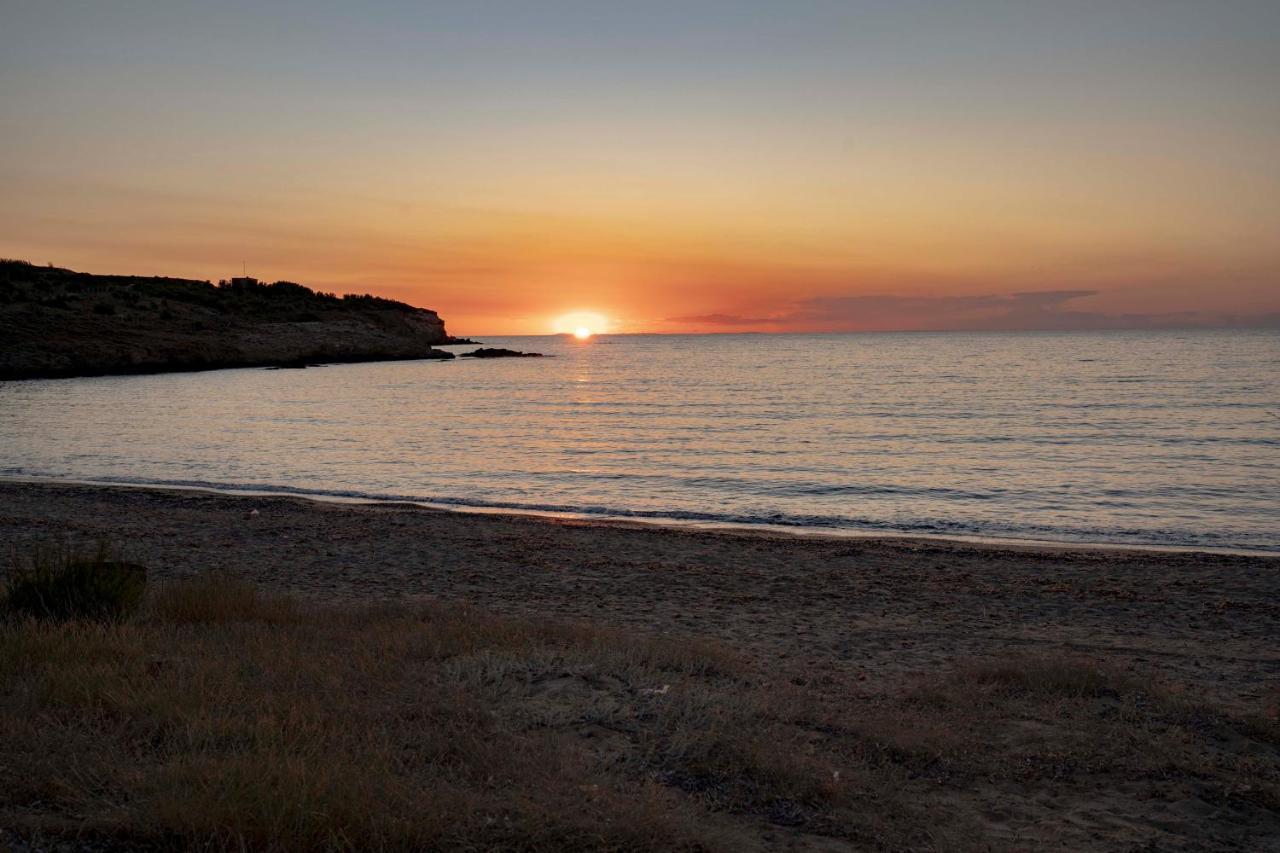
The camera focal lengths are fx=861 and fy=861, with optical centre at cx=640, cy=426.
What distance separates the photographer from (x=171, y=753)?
201 inches

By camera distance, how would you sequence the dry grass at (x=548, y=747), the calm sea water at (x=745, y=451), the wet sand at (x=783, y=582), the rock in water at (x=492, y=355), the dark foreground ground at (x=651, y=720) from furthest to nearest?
the rock in water at (x=492, y=355) < the calm sea water at (x=745, y=451) < the wet sand at (x=783, y=582) < the dark foreground ground at (x=651, y=720) < the dry grass at (x=548, y=747)

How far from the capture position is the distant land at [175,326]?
2638 inches

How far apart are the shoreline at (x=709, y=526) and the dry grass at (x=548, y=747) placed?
28.4 feet

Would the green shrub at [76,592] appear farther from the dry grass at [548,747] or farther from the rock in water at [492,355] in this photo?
the rock in water at [492,355]

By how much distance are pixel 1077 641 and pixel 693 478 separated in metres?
14.6

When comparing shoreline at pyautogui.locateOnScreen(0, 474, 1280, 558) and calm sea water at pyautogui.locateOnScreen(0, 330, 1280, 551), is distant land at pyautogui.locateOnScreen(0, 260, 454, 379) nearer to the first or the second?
calm sea water at pyautogui.locateOnScreen(0, 330, 1280, 551)

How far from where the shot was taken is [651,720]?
6.16m

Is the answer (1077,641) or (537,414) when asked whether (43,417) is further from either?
(1077,641)

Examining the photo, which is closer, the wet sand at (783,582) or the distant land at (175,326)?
the wet sand at (783,582)

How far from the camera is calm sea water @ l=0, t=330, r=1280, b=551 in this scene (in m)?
19.4

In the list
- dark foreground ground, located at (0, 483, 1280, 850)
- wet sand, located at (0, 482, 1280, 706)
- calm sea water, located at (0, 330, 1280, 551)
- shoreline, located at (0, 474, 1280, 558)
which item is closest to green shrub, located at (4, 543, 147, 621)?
dark foreground ground, located at (0, 483, 1280, 850)

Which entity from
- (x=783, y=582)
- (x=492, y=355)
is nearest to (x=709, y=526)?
(x=783, y=582)

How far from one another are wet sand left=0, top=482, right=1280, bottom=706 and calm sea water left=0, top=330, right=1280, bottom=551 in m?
3.32

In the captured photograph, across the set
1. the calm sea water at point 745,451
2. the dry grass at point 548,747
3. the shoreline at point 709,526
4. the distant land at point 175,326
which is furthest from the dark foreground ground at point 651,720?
the distant land at point 175,326
